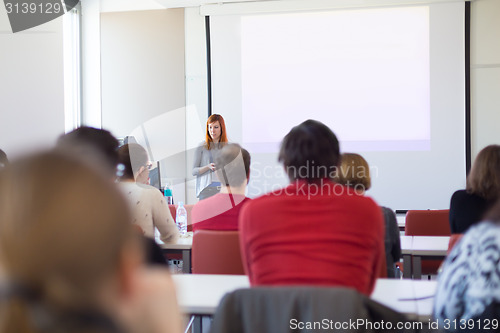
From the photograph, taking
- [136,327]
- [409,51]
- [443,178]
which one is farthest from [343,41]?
[136,327]

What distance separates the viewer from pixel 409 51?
19.9ft

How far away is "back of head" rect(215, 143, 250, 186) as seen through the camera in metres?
3.05

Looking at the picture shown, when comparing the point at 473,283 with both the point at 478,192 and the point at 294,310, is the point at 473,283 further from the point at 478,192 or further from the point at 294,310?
the point at 478,192

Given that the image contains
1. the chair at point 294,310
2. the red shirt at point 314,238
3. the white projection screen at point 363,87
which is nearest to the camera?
the chair at point 294,310

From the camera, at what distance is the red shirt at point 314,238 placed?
68.8 inches

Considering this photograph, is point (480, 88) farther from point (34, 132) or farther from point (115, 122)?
point (34, 132)

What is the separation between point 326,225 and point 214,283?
0.71 meters

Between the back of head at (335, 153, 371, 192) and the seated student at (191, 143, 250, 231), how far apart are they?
21.6 inches

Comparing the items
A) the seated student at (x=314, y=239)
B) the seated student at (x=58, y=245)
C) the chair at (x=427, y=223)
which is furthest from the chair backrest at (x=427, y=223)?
the seated student at (x=58, y=245)

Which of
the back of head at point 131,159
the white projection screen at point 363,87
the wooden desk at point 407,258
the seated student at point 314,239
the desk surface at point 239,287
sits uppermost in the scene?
the white projection screen at point 363,87

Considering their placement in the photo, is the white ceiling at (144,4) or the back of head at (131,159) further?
the white ceiling at (144,4)

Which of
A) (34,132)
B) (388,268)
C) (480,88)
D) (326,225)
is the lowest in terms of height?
(388,268)

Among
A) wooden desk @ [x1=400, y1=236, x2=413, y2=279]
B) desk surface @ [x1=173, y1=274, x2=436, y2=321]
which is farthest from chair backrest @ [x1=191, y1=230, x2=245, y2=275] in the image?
wooden desk @ [x1=400, y1=236, x2=413, y2=279]

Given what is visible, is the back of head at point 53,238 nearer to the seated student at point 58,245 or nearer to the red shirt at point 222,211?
the seated student at point 58,245
